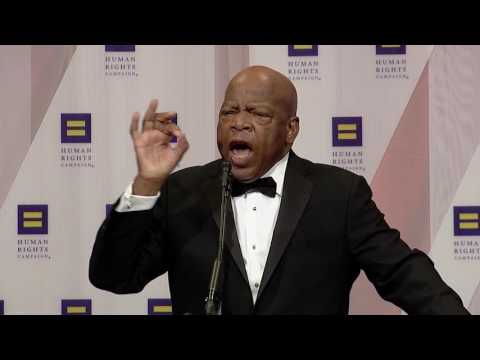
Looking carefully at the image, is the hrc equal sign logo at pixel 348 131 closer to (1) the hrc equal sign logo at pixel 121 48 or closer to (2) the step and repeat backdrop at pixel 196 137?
(2) the step and repeat backdrop at pixel 196 137

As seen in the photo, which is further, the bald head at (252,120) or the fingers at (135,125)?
the bald head at (252,120)

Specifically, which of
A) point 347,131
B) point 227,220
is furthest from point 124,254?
point 347,131

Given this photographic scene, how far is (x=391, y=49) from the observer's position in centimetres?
356

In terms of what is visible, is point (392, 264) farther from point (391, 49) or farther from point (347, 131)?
point (391, 49)

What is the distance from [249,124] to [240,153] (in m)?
0.11

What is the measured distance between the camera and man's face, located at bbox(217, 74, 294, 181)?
2.40m

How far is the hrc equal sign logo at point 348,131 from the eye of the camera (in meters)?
3.54

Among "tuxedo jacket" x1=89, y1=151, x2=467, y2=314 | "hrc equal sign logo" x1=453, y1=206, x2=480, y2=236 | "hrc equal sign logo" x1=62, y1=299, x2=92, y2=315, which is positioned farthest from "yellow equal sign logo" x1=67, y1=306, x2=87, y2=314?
"hrc equal sign logo" x1=453, y1=206, x2=480, y2=236

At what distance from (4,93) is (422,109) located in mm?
2057

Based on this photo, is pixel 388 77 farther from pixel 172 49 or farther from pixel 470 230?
pixel 172 49

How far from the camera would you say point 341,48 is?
11.7 ft

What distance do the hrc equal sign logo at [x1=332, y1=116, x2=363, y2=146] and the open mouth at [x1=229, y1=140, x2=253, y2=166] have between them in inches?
47.3

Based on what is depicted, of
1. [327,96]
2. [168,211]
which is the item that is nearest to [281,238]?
[168,211]

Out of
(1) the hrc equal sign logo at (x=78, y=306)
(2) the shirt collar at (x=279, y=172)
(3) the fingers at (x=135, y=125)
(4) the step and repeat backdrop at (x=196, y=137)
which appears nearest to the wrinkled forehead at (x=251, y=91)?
→ (2) the shirt collar at (x=279, y=172)
